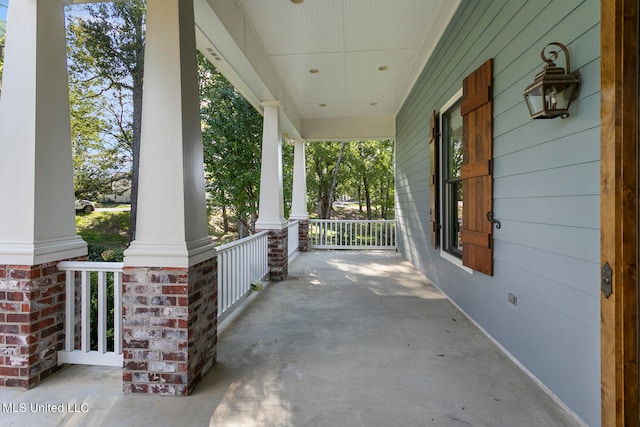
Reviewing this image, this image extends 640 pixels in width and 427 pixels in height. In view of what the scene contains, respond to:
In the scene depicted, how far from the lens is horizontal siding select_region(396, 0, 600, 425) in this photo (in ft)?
5.57

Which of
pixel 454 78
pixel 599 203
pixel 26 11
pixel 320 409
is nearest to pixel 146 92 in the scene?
pixel 26 11

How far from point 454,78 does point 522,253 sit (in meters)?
2.25

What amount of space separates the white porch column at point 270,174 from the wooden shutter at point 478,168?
2.97m

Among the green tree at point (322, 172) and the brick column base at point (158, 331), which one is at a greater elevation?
the green tree at point (322, 172)

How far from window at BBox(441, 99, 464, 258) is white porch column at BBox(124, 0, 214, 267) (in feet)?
9.46

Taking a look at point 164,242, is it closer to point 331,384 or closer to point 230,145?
point 331,384

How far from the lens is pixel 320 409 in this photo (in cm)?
190

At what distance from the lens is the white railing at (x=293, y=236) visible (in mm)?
7074

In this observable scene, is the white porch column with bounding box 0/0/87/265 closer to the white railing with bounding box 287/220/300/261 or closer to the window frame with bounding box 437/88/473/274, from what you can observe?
the window frame with bounding box 437/88/473/274

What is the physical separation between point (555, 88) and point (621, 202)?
76 cm

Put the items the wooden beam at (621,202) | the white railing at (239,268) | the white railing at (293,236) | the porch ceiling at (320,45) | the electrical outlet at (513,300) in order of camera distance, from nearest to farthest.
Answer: the wooden beam at (621,202) → the electrical outlet at (513,300) → the white railing at (239,268) → the porch ceiling at (320,45) → the white railing at (293,236)

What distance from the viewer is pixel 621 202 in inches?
56.5

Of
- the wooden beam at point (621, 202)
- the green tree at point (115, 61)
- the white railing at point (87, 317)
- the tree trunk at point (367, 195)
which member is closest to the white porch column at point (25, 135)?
the white railing at point (87, 317)

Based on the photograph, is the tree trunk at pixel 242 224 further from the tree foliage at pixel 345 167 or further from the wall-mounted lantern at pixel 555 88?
the wall-mounted lantern at pixel 555 88
